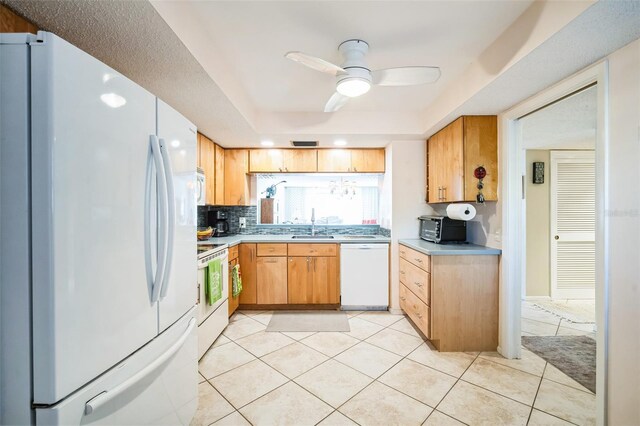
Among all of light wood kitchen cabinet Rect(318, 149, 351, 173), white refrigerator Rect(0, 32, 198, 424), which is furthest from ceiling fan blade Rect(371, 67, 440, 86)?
light wood kitchen cabinet Rect(318, 149, 351, 173)

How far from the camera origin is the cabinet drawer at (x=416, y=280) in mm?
2508

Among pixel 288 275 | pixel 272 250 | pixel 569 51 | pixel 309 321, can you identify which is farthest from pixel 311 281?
pixel 569 51

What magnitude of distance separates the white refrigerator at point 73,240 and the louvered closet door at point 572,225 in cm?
482

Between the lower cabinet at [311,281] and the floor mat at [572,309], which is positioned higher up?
the lower cabinet at [311,281]

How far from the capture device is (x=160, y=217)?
1.10m

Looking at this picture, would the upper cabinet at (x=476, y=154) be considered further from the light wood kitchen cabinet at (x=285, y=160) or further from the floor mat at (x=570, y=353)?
the light wood kitchen cabinet at (x=285, y=160)

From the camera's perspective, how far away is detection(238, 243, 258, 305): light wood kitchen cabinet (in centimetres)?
337

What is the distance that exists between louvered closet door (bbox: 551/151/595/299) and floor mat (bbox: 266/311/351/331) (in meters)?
3.11

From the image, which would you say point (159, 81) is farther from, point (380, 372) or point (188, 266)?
point (380, 372)

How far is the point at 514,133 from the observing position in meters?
2.35

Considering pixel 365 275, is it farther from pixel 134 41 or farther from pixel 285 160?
pixel 134 41

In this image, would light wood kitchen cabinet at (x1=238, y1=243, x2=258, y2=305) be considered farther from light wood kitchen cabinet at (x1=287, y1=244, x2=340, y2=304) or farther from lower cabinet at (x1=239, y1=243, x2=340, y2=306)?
light wood kitchen cabinet at (x1=287, y1=244, x2=340, y2=304)

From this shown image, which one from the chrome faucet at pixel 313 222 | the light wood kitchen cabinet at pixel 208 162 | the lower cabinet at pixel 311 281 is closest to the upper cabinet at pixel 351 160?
the chrome faucet at pixel 313 222

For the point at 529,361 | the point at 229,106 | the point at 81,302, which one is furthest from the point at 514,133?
the point at 81,302
